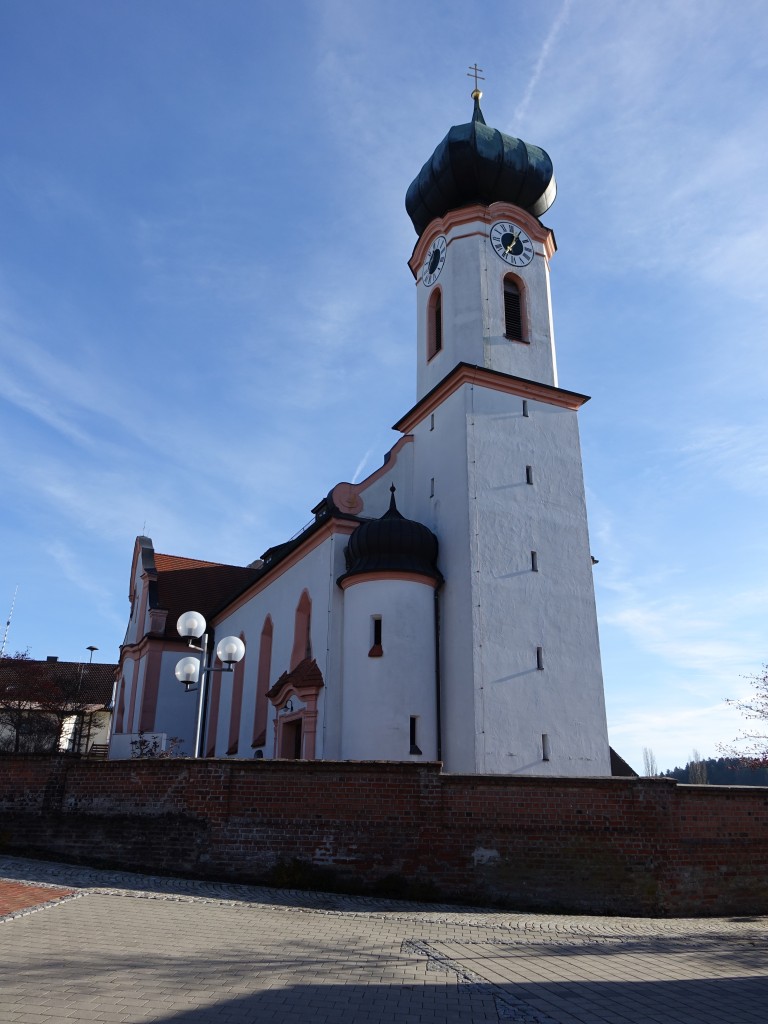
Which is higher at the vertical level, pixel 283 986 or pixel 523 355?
pixel 523 355

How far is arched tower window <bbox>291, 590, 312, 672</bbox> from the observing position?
22.6 metres

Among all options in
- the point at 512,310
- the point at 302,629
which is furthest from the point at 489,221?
the point at 302,629

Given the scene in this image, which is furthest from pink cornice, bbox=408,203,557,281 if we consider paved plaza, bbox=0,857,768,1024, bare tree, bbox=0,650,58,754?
bare tree, bbox=0,650,58,754

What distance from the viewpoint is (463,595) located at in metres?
18.9

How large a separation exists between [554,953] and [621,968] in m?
0.85

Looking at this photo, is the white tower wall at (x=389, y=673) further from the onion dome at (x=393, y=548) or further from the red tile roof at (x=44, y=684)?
the red tile roof at (x=44, y=684)

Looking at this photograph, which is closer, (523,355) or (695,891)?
(695,891)

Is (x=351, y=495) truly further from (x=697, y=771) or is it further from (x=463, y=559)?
(x=697, y=771)

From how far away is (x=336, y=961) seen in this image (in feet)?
25.5

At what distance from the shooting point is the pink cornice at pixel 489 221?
76.4 ft

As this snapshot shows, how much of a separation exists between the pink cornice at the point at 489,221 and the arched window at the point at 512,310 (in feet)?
5.26

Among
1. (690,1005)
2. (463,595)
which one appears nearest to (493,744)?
(463,595)

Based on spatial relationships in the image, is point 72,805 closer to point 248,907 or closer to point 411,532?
point 248,907

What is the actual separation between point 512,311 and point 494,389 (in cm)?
323
